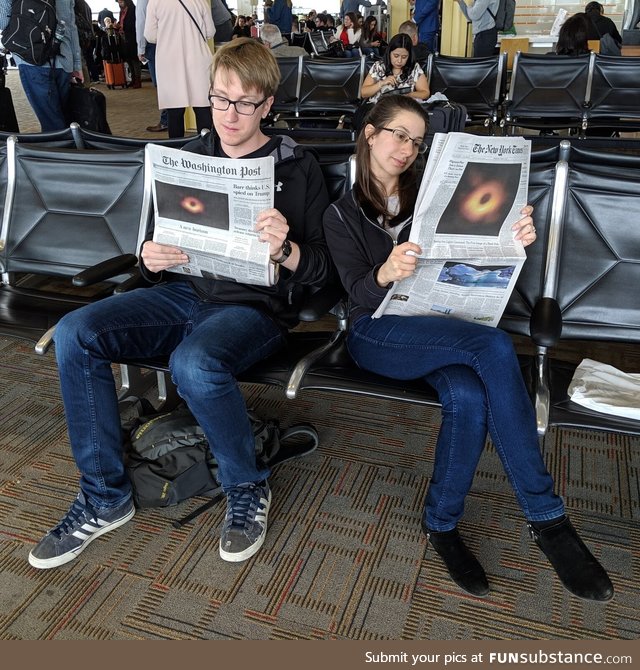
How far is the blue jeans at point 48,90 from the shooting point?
4.68 metres

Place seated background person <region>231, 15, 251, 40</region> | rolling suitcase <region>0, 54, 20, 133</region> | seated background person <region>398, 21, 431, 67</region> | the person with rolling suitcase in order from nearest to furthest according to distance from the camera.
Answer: rolling suitcase <region>0, 54, 20, 133</region> → seated background person <region>398, 21, 431, 67</region> → the person with rolling suitcase → seated background person <region>231, 15, 251, 40</region>

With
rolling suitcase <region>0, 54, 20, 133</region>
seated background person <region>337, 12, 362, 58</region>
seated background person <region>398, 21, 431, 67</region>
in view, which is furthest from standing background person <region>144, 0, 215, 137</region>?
seated background person <region>337, 12, 362, 58</region>

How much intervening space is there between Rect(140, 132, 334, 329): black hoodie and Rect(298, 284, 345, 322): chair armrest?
4cm

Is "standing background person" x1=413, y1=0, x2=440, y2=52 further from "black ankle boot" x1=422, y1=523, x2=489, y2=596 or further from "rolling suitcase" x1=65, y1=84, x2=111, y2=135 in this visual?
"black ankle boot" x1=422, y1=523, x2=489, y2=596

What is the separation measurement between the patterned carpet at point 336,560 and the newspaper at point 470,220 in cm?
65

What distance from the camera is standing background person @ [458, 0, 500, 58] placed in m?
7.38

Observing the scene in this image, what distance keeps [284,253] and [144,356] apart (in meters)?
0.53

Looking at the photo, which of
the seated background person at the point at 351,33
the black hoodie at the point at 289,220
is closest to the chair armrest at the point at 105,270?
the black hoodie at the point at 289,220

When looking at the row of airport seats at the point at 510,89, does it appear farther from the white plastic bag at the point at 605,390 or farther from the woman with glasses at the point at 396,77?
the white plastic bag at the point at 605,390

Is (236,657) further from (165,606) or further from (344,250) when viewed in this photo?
(344,250)

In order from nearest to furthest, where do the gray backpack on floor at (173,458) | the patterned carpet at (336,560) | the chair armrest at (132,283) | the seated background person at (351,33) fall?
the patterned carpet at (336,560) < the gray backpack on floor at (173,458) < the chair armrest at (132,283) < the seated background person at (351,33)

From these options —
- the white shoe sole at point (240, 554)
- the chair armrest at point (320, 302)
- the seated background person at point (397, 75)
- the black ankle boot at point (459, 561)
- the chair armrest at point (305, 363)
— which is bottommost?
the white shoe sole at point (240, 554)

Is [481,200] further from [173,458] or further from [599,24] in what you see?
[599,24]

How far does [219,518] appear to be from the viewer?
6.52 feet
